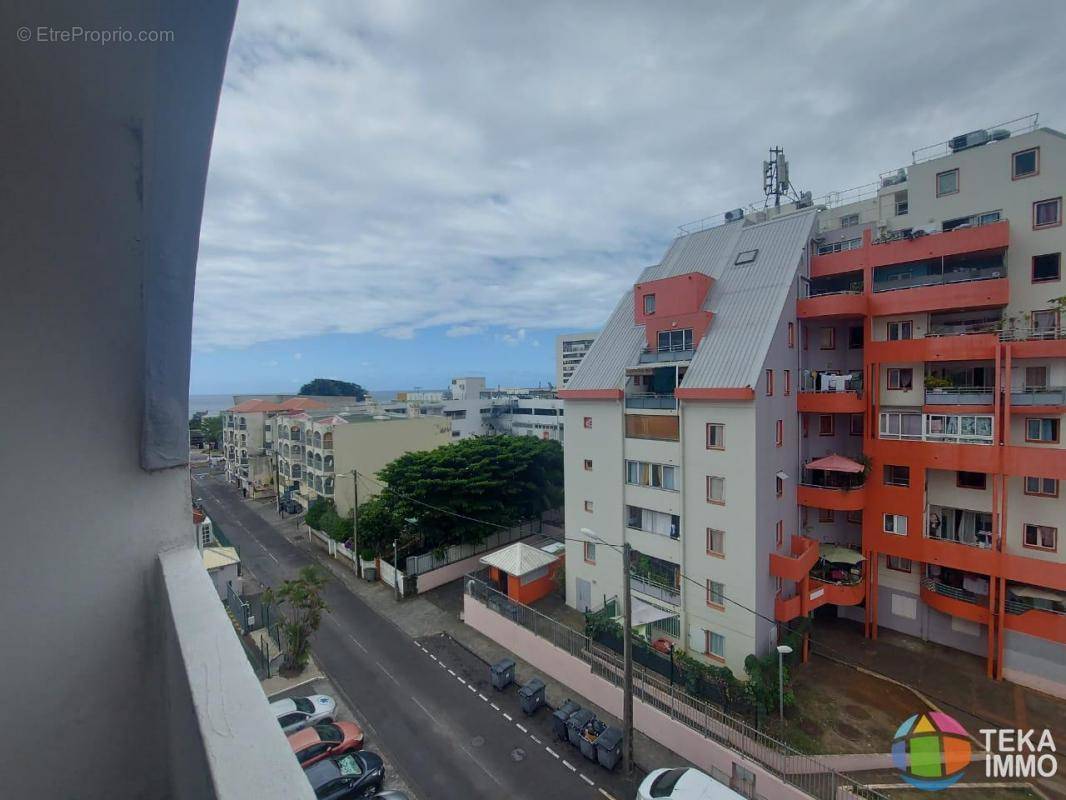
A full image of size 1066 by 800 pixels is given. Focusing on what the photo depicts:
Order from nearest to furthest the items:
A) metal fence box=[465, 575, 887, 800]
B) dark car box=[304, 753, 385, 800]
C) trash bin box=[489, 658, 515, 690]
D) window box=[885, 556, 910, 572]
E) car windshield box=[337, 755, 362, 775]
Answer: metal fence box=[465, 575, 887, 800], dark car box=[304, 753, 385, 800], car windshield box=[337, 755, 362, 775], trash bin box=[489, 658, 515, 690], window box=[885, 556, 910, 572]

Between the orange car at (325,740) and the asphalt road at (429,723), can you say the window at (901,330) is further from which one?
the orange car at (325,740)

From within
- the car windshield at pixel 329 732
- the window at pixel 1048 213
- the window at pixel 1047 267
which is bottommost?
the car windshield at pixel 329 732

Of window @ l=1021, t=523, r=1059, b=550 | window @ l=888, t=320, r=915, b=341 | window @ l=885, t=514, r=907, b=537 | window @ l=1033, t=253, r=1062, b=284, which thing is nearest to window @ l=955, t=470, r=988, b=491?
window @ l=1021, t=523, r=1059, b=550

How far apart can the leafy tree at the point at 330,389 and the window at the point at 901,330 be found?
76215mm

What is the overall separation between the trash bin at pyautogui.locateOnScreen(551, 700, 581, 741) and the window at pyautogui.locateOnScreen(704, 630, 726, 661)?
13.2 feet

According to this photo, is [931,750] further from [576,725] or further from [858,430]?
[858,430]

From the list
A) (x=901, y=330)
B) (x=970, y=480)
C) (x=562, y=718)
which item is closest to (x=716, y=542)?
(x=562, y=718)

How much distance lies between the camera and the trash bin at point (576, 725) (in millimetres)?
10961

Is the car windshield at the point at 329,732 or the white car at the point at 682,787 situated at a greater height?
the white car at the point at 682,787

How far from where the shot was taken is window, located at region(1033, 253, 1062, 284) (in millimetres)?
12188

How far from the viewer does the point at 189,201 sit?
1.62 metres

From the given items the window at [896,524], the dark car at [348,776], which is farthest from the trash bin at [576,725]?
the window at [896,524]

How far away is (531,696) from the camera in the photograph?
12.1 meters

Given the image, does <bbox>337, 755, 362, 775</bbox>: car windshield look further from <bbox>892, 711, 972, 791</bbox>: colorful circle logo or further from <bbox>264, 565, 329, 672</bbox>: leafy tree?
<bbox>892, 711, 972, 791</bbox>: colorful circle logo
